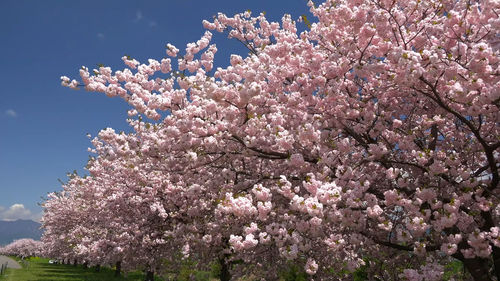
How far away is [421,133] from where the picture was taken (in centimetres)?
863

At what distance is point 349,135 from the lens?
9438 mm

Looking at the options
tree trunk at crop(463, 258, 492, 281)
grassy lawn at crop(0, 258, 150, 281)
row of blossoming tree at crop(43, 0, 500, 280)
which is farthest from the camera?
grassy lawn at crop(0, 258, 150, 281)

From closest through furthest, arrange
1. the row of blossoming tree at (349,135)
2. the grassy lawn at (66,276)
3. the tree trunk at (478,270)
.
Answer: the row of blossoming tree at (349,135) < the tree trunk at (478,270) < the grassy lawn at (66,276)

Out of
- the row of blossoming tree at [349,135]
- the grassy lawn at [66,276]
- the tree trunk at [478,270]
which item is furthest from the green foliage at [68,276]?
the tree trunk at [478,270]

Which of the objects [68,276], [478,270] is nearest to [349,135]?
[478,270]

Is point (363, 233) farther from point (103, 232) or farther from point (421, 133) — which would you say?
point (103, 232)

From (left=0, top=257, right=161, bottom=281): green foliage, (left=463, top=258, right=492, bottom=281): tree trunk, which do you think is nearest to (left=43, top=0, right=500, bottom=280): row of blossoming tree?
(left=463, top=258, right=492, bottom=281): tree trunk

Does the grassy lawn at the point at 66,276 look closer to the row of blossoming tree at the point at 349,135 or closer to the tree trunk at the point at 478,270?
the row of blossoming tree at the point at 349,135

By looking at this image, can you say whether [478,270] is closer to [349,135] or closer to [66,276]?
[349,135]

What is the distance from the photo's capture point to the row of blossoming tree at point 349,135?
252 inches

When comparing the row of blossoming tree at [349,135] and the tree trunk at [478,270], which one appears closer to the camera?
the row of blossoming tree at [349,135]

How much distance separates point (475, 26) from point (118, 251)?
530 inches

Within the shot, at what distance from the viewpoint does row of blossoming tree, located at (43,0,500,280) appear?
21.0 ft

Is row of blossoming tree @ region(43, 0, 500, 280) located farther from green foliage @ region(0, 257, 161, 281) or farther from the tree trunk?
green foliage @ region(0, 257, 161, 281)
